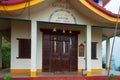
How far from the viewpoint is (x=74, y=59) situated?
14609 mm

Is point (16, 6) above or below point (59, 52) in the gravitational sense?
above

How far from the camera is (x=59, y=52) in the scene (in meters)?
14.3

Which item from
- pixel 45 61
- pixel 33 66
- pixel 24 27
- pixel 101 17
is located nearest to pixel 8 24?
pixel 24 27

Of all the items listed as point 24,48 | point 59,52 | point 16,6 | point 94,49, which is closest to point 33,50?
point 24,48

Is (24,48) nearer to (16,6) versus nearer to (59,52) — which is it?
(59,52)

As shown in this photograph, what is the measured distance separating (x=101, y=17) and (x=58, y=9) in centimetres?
221

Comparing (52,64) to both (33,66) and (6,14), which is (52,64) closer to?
(33,66)

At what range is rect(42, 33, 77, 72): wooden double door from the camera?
14.0m

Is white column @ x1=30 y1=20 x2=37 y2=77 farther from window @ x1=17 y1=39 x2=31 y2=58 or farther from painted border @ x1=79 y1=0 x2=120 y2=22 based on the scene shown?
painted border @ x1=79 y1=0 x2=120 y2=22

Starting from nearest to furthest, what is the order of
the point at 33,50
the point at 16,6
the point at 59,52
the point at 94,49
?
the point at 16,6
the point at 33,50
the point at 59,52
the point at 94,49

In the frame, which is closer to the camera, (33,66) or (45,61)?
(33,66)

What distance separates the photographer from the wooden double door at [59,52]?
14.0m

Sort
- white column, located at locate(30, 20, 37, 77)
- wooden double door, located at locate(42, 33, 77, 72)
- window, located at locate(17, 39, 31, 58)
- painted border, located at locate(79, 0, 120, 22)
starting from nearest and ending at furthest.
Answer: white column, located at locate(30, 20, 37, 77) → painted border, located at locate(79, 0, 120, 22) → window, located at locate(17, 39, 31, 58) → wooden double door, located at locate(42, 33, 77, 72)

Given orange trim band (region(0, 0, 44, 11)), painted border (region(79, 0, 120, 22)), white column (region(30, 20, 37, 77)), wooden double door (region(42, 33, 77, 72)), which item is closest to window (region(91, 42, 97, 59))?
wooden double door (region(42, 33, 77, 72))
